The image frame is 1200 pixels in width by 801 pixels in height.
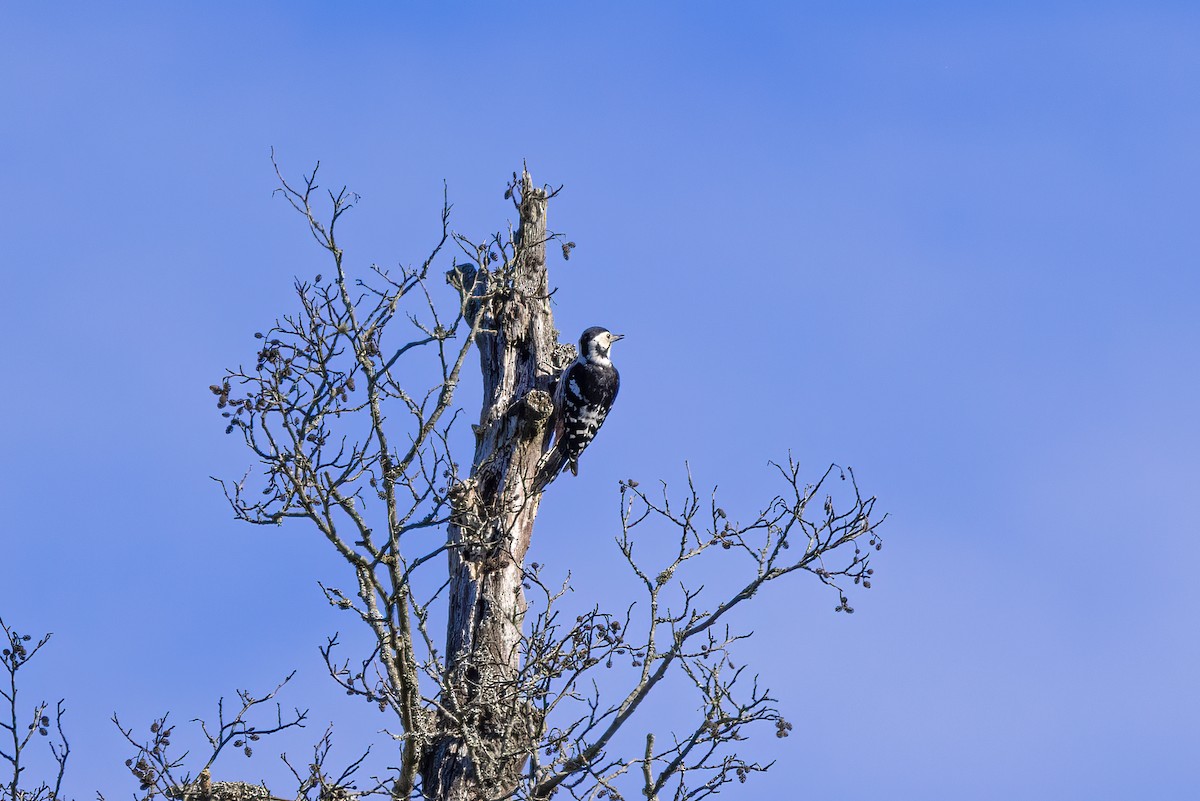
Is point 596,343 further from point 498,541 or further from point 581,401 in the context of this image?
point 498,541

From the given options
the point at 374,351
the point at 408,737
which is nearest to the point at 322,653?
the point at 408,737

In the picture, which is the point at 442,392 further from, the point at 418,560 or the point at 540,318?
the point at 540,318

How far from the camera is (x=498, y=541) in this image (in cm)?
670

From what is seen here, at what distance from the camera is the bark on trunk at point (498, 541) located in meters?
6.52

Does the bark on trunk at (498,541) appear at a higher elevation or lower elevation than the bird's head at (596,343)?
lower

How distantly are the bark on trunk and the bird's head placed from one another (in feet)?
1.06

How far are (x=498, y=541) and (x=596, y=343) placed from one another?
8.19 feet

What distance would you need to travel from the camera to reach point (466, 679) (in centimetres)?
697

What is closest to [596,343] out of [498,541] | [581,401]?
[581,401]

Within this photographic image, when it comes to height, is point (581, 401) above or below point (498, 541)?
above

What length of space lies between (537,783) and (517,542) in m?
1.72

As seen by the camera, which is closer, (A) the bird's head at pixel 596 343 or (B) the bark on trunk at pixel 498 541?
(B) the bark on trunk at pixel 498 541

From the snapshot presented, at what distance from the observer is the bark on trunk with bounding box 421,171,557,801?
21.4 ft

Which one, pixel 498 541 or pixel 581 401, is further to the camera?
pixel 581 401
